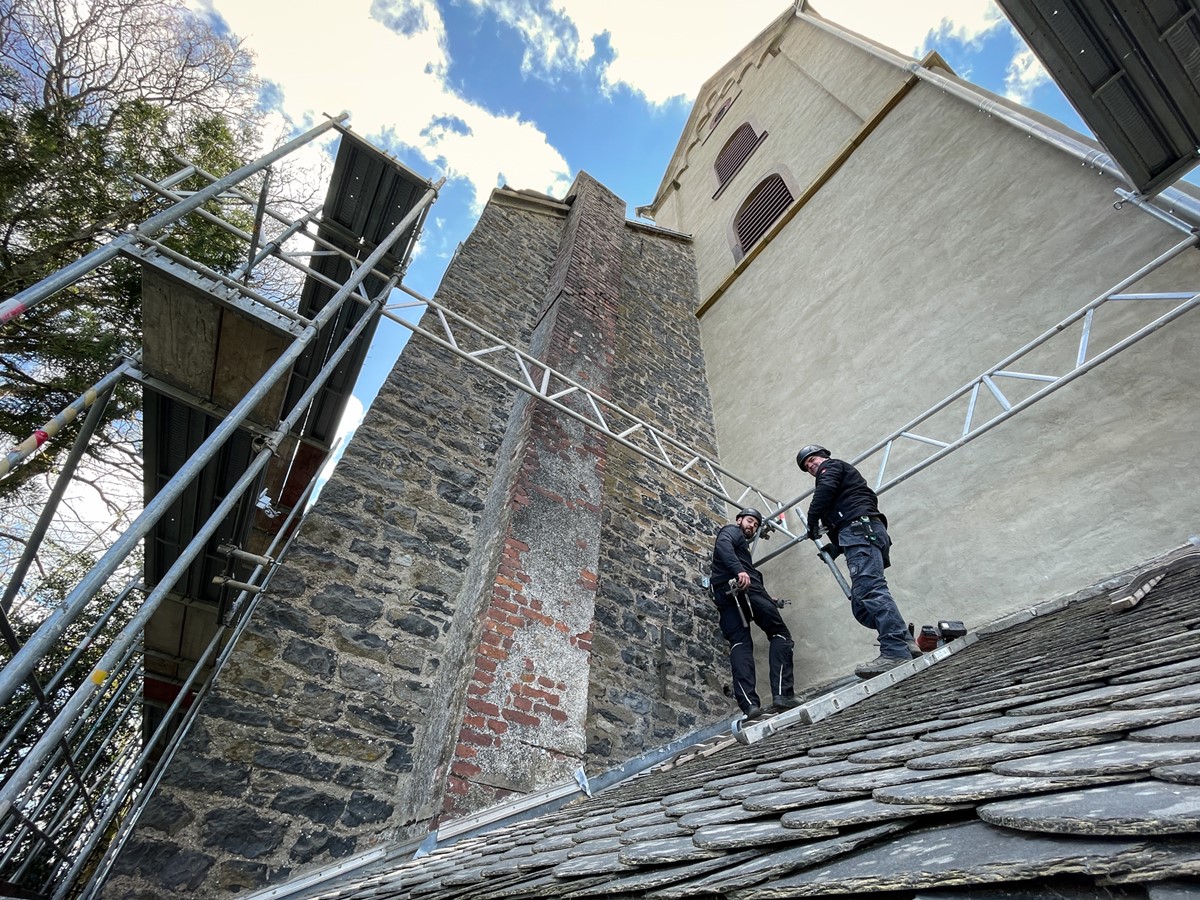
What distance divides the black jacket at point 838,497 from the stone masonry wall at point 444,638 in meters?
1.91

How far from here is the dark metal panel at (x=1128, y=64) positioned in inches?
129

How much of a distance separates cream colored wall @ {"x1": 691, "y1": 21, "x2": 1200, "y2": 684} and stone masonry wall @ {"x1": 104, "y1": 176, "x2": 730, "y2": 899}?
1857 millimetres

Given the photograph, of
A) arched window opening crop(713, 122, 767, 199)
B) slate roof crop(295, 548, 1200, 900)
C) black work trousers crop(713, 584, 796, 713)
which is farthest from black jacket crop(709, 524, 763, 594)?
arched window opening crop(713, 122, 767, 199)

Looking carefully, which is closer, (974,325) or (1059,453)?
(1059,453)

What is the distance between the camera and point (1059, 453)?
4.79m

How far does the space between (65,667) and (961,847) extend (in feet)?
18.7

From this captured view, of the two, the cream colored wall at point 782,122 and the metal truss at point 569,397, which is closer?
the metal truss at point 569,397

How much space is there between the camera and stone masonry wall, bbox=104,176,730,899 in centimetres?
346

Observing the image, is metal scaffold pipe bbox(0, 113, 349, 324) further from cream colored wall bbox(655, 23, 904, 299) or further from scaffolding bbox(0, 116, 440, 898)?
cream colored wall bbox(655, 23, 904, 299)

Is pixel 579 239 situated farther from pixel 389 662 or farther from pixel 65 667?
pixel 65 667

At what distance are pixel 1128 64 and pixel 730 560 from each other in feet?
14.5

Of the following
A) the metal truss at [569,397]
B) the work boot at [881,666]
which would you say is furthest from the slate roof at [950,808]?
the metal truss at [569,397]

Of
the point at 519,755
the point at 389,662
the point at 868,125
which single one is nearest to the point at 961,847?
the point at 519,755

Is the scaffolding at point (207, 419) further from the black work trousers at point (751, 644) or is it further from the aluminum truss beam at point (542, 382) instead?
the black work trousers at point (751, 644)
